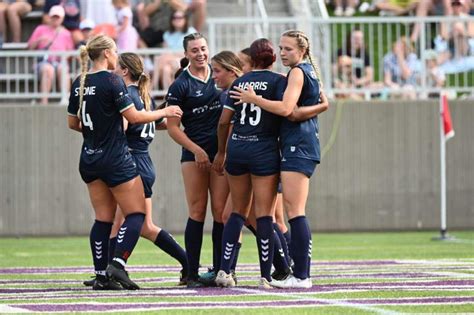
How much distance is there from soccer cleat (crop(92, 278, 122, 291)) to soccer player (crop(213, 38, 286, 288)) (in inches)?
31.9

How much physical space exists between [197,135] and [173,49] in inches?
417

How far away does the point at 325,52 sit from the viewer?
69.6 ft

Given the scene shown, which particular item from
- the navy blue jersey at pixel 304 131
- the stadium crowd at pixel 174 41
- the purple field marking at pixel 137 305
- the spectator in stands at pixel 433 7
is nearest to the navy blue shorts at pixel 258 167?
the navy blue jersey at pixel 304 131

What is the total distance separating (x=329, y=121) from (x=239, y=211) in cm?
1123

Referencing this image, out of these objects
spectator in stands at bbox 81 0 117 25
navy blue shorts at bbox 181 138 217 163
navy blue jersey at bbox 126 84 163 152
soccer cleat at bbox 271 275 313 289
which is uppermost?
spectator in stands at bbox 81 0 117 25

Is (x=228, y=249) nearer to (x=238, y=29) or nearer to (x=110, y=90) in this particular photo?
(x=110, y=90)

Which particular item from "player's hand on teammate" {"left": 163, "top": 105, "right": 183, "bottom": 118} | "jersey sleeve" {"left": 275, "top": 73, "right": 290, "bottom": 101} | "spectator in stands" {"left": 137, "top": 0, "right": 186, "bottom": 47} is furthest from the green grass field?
"spectator in stands" {"left": 137, "top": 0, "right": 186, "bottom": 47}

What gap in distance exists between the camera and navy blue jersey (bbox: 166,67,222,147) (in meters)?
10.9

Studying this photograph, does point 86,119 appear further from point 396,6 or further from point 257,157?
point 396,6

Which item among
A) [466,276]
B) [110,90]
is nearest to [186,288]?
[110,90]

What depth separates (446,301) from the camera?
350 inches

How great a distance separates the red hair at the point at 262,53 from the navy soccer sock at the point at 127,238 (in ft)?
5.14

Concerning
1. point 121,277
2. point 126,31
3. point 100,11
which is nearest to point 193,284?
point 121,277

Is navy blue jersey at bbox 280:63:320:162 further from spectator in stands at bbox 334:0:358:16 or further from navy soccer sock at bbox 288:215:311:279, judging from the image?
spectator in stands at bbox 334:0:358:16
